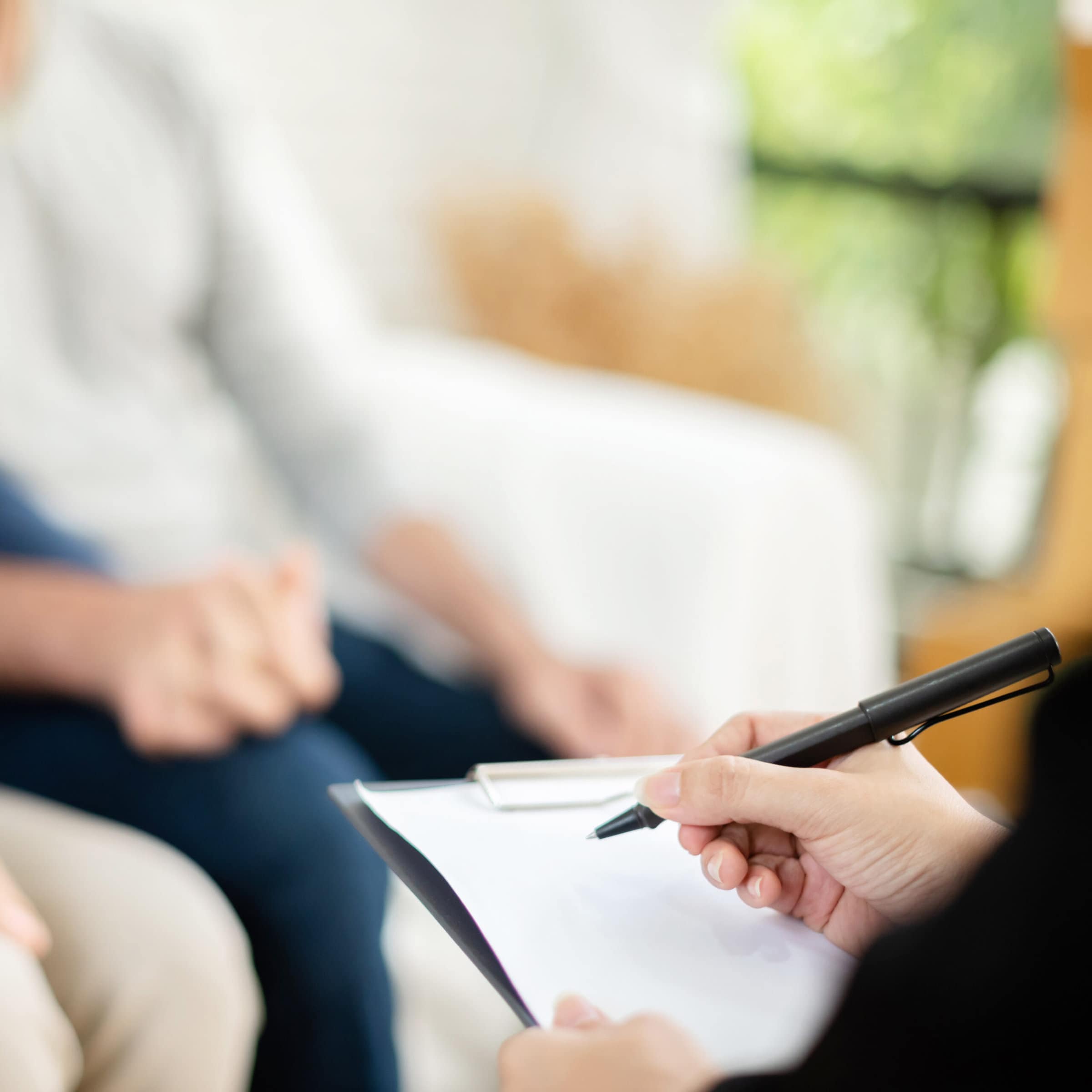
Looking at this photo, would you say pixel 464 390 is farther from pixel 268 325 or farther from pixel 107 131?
pixel 107 131

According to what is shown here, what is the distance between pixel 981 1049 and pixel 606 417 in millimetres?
949

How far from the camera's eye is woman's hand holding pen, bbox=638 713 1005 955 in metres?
0.36

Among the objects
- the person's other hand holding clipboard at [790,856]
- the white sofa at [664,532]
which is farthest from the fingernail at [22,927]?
the white sofa at [664,532]

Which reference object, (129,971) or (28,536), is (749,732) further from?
(28,536)

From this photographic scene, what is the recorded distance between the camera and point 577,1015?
12.9 inches

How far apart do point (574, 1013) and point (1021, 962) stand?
0.14 meters

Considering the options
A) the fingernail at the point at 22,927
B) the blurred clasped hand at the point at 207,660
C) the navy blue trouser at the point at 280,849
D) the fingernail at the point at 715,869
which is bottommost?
the navy blue trouser at the point at 280,849

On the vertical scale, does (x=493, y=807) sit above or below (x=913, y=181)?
below

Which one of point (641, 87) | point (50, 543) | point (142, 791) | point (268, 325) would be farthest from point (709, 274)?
point (142, 791)

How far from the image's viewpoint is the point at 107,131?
86cm

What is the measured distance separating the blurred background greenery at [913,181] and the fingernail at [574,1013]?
1.82 m

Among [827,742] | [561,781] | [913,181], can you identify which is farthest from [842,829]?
[913,181]

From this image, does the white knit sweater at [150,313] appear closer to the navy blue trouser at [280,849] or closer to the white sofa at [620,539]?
the white sofa at [620,539]

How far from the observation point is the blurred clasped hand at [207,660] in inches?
24.0
